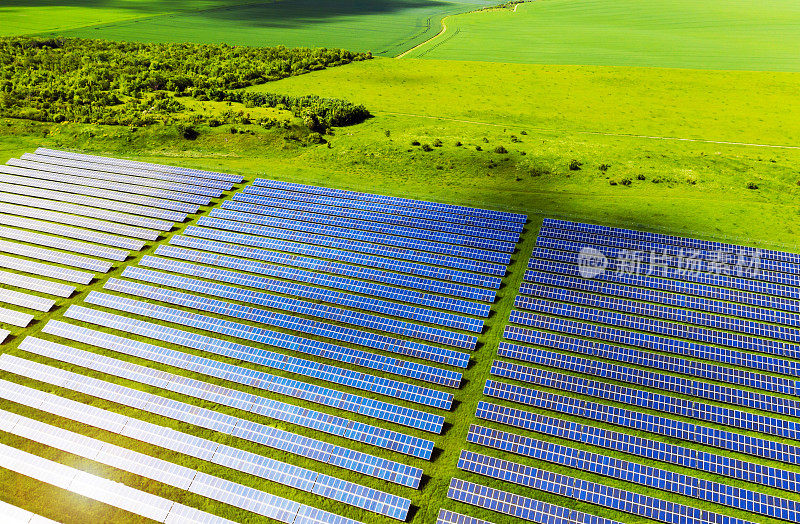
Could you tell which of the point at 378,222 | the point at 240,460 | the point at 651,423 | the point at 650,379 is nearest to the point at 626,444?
the point at 651,423

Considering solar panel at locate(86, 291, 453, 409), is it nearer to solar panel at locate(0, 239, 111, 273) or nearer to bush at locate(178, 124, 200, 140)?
solar panel at locate(0, 239, 111, 273)

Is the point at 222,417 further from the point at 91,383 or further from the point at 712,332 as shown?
the point at 712,332

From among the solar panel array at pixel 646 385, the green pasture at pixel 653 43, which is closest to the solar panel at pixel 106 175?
the solar panel array at pixel 646 385

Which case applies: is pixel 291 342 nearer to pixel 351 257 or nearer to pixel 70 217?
pixel 351 257

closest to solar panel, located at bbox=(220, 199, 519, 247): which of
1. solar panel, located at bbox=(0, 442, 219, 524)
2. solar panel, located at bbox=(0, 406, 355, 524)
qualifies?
solar panel, located at bbox=(0, 406, 355, 524)

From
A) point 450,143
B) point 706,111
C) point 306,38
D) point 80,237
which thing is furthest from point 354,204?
point 306,38
